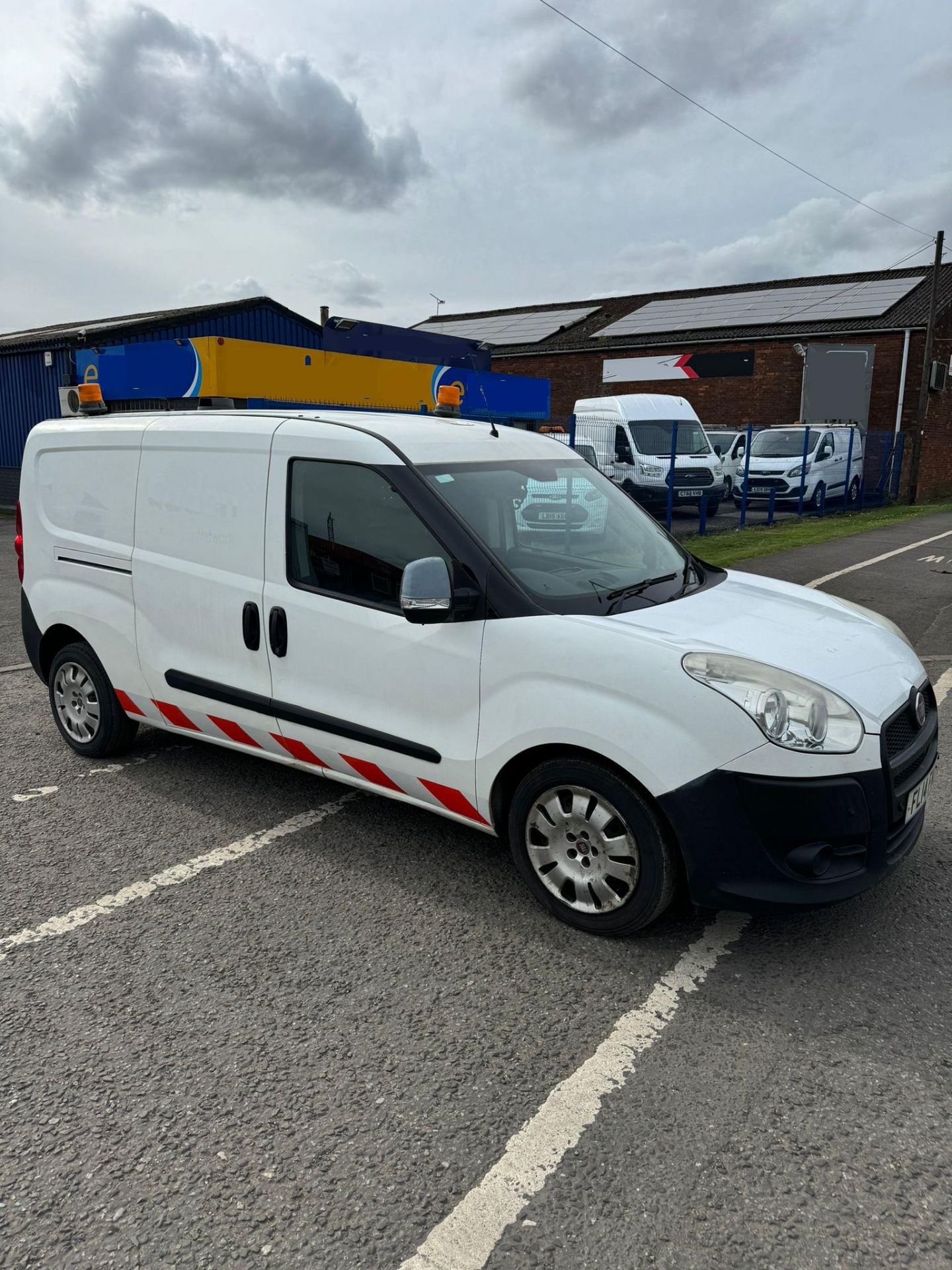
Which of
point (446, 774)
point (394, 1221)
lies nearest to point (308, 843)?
point (446, 774)

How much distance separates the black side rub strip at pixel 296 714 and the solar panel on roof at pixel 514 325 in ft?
109

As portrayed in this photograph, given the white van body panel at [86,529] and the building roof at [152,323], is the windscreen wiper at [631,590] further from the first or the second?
the building roof at [152,323]

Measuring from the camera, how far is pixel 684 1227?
209cm

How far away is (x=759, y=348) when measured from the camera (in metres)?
30.0

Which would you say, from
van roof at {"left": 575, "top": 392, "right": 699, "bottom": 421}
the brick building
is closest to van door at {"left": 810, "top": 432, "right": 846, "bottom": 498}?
van roof at {"left": 575, "top": 392, "right": 699, "bottom": 421}

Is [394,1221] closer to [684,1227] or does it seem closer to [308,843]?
[684,1227]

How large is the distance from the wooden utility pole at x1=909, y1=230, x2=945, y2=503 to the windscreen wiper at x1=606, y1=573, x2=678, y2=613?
24746 millimetres

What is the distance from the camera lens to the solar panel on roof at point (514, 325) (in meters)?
36.9

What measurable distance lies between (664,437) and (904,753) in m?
16.8

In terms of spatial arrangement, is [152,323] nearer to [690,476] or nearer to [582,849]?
[690,476]

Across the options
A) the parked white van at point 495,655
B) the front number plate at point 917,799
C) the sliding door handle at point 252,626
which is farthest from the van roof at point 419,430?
the front number plate at point 917,799

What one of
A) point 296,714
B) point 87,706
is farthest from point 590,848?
point 87,706

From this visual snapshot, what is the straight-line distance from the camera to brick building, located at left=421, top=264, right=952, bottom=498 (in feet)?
92.0

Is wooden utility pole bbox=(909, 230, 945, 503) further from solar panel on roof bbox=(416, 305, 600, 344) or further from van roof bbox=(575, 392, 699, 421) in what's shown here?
solar panel on roof bbox=(416, 305, 600, 344)
